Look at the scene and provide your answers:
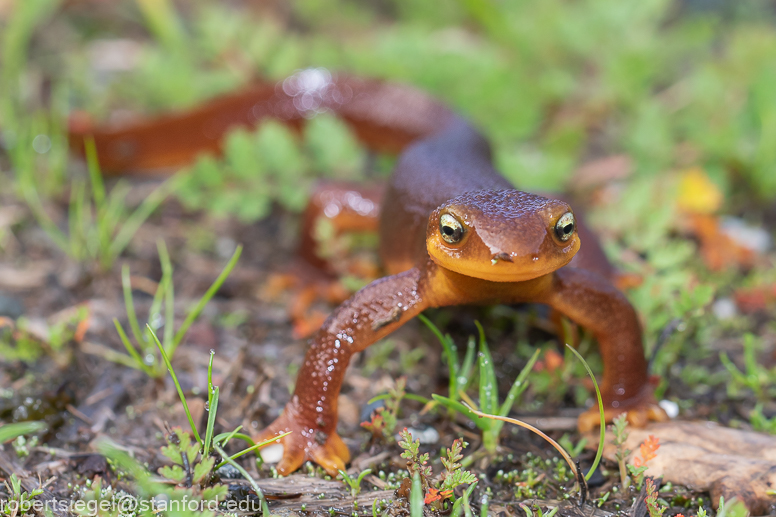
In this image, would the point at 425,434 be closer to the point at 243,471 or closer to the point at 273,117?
the point at 243,471

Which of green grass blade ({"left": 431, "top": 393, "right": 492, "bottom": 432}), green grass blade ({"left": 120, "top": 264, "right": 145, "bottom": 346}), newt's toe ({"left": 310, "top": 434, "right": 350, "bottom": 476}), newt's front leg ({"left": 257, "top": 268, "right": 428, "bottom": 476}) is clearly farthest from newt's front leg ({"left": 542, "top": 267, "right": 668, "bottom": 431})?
green grass blade ({"left": 120, "top": 264, "right": 145, "bottom": 346})

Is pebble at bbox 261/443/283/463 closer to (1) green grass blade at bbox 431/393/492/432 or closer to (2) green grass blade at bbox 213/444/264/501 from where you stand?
(2) green grass blade at bbox 213/444/264/501

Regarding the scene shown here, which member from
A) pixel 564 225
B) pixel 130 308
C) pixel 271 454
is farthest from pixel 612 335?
pixel 130 308

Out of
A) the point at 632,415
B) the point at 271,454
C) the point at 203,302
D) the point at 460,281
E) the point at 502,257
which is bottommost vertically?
the point at 271,454

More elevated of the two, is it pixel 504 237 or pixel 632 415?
pixel 504 237

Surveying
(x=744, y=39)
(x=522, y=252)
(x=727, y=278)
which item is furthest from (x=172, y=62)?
(x=744, y=39)

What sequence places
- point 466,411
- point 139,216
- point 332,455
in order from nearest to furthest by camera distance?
point 466,411 < point 332,455 < point 139,216

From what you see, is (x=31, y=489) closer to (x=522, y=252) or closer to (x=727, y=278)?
(x=522, y=252)
